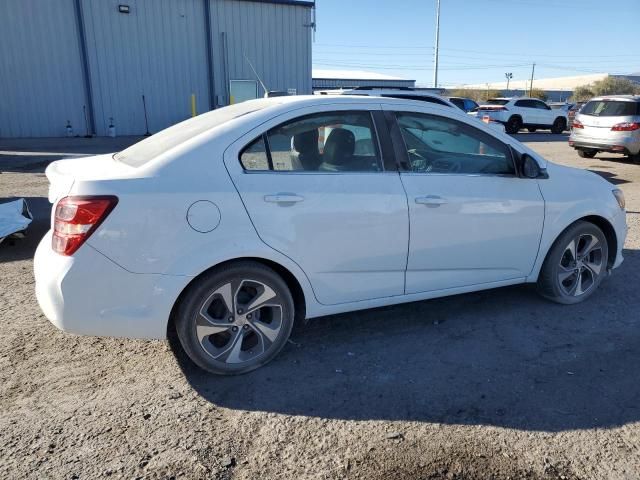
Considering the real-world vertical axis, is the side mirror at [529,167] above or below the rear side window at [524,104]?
above

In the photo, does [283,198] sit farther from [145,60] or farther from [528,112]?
[528,112]

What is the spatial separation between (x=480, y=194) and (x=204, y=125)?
198 cm

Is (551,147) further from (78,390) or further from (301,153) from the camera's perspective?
(78,390)

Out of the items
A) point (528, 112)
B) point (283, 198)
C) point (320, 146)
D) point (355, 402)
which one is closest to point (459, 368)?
point (355, 402)

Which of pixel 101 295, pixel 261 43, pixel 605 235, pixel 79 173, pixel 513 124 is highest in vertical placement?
pixel 261 43

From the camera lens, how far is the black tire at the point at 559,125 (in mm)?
26531

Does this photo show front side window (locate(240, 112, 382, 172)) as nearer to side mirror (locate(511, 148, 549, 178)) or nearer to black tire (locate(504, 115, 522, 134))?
side mirror (locate(511, 148, 549, 178))

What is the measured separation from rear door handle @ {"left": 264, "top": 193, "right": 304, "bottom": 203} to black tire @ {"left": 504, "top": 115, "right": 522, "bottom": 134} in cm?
2412

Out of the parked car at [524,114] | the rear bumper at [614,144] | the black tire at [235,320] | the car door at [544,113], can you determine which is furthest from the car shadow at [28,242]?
the car door at [544,113]

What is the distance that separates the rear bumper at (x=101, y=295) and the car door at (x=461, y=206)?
1663 millimetres

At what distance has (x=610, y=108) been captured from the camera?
13.8 meters

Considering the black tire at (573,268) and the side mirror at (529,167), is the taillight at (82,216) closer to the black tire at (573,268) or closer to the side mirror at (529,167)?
the side mirror at (529,167)

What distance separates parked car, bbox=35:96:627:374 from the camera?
2.88 metres

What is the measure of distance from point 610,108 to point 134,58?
17246 millimetres
